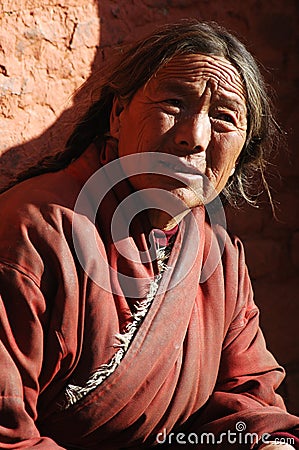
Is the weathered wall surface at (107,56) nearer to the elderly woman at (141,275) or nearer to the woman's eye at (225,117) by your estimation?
the elderly woman at (141,275)

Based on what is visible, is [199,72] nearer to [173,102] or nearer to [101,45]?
[173,102]

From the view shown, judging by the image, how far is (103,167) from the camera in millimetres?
2754

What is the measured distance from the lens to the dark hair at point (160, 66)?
274 centimetres

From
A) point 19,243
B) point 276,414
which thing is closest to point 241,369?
point 276,414

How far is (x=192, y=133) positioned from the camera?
104 inches

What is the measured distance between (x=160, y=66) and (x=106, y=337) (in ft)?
2.34

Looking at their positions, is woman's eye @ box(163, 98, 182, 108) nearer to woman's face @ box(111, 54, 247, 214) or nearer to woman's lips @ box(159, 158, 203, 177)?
woman's face @ box(111, 54, 247, 214)

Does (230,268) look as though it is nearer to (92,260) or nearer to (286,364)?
(92,260)

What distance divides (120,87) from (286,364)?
172 centimetres

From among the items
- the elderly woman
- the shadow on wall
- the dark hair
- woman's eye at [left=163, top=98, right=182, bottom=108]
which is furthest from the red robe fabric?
the shadow on wall

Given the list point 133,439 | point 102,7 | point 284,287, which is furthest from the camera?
point 284,287

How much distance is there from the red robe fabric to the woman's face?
139mm

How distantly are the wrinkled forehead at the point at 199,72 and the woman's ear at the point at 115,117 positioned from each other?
0.14m

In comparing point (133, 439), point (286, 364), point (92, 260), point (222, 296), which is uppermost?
point (92, 260)
